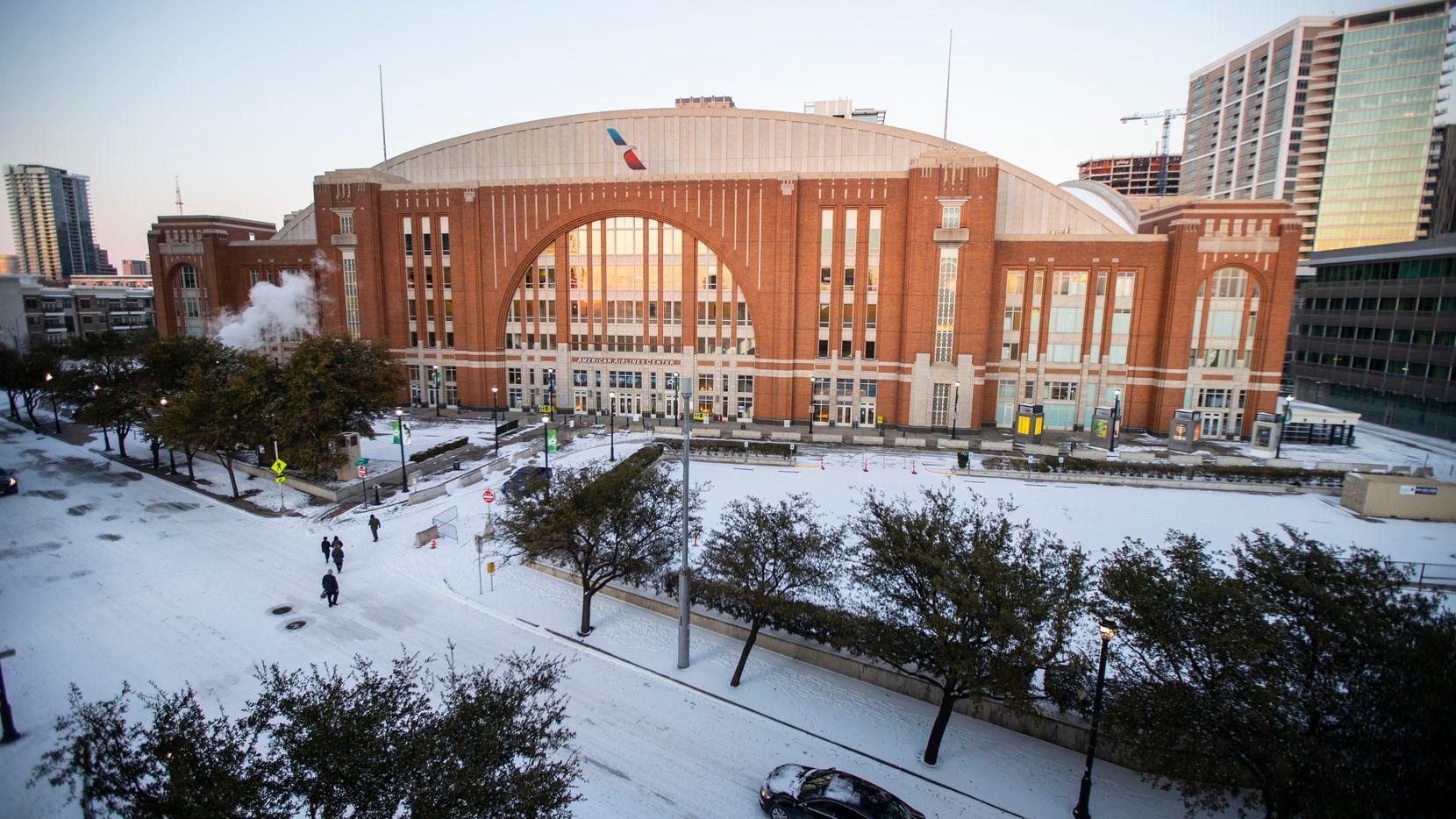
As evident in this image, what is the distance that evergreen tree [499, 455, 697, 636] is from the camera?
1773cm

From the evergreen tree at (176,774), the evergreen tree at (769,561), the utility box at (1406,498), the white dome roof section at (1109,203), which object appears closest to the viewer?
the evergreen tree at (176,774)

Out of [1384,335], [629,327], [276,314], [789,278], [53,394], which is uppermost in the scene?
[789,278]

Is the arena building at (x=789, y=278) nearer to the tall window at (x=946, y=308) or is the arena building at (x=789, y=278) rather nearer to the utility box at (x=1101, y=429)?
the tall window at (x=946, y=308)

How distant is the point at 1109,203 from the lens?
56906 mm

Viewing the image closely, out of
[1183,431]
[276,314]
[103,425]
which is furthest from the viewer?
[276,314]

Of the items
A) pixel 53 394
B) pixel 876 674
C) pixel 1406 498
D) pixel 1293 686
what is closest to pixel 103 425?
pixel 53 394

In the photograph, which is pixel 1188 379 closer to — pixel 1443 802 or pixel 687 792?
pixel 1443 802

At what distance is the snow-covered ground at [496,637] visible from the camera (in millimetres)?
13367

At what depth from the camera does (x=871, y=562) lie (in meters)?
14.5

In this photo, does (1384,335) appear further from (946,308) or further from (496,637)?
(496,637)

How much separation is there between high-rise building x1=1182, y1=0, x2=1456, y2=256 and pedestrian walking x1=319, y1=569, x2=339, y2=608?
409ft

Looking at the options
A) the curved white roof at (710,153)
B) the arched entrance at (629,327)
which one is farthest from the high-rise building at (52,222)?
the arched entrance at (629,327)

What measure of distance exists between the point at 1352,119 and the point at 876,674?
12041 centimetres

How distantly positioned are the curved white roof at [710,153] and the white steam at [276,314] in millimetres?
12817
